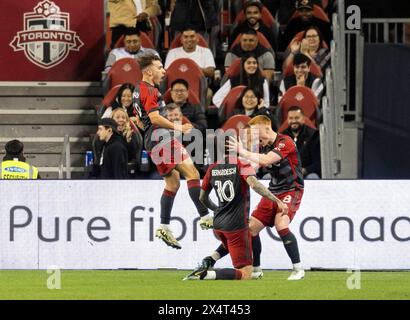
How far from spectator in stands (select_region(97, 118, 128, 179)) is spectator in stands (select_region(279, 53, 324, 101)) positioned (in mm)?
2441

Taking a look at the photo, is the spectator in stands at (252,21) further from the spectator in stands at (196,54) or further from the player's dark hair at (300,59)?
the player's dark hair at (300,59)

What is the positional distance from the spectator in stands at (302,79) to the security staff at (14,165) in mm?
3847

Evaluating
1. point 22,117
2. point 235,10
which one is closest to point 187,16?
point 235,10

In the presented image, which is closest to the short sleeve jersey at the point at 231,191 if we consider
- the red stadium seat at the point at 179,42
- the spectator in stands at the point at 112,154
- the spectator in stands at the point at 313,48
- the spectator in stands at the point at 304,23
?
the spectator in stands at the point at 112,154

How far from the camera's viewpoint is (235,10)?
24.0m

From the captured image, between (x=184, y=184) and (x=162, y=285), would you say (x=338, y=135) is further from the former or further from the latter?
(x=162, y=285)

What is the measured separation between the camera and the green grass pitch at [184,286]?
15.4 m

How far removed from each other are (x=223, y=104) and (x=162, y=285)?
513cm

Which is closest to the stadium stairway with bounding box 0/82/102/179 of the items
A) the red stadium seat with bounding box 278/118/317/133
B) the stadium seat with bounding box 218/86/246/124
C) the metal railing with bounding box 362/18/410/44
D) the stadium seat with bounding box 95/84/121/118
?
Result: the stadium seat with bounding box 95/84/121/118

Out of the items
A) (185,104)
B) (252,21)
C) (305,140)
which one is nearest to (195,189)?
(305,140)

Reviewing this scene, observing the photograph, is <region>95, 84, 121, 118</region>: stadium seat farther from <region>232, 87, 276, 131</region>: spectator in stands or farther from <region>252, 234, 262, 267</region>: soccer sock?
<region>252, 234, 262, 267</region>: soccer sock

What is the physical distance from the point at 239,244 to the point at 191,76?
5.17m

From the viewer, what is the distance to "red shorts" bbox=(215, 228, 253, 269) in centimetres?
1695

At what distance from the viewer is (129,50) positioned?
2247 centimetres
